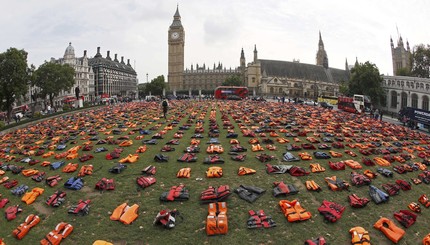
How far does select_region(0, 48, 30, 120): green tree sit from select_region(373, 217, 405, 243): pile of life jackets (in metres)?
46.6

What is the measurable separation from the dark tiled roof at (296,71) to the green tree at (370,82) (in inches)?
2387

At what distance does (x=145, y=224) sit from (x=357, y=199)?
916 centimetres

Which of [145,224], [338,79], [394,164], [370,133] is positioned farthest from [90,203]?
[338,79]

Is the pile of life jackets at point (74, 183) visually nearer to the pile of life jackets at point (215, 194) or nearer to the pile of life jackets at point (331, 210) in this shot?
the pile of life jackets at point (215, 194)

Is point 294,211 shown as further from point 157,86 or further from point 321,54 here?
point 321,54

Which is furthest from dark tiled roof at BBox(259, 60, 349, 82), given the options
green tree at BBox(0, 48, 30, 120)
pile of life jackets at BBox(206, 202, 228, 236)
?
pile of life jackets at BBox(206, 202, 228, 236)

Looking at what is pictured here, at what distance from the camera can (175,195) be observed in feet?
42.1

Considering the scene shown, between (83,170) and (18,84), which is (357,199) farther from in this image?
(18,84)

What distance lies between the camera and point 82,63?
10662 cm

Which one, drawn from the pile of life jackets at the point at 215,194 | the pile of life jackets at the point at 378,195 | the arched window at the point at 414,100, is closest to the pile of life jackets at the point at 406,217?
the pile of life jackets at the point at 378,195

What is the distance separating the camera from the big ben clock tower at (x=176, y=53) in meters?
145

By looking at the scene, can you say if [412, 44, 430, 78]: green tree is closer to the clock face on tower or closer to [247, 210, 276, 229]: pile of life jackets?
[247, 210, 276, 229]: pile of life jackets

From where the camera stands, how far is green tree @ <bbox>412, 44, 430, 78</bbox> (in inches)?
2594

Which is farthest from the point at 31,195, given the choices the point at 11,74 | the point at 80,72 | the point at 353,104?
the point at 80,72
